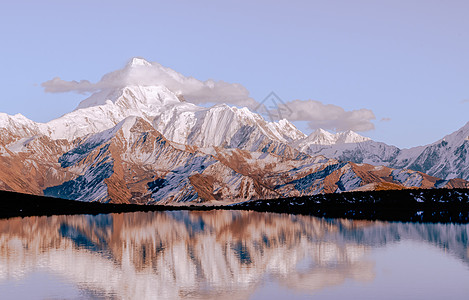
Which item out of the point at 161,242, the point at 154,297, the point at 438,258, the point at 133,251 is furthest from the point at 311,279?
the point at 161,242

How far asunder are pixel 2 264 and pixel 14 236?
70.8 meters

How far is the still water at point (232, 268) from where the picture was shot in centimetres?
9600

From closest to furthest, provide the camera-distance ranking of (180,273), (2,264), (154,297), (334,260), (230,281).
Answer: (154,297) < (230,281) < (180,273) < (2,264) < (334,260)

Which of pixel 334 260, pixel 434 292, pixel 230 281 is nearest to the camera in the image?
pixel 434 292

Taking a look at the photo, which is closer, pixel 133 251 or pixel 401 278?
pixel 401 278

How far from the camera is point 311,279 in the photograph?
10838 centimetres

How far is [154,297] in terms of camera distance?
298 ft

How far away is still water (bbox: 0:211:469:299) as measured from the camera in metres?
96.0

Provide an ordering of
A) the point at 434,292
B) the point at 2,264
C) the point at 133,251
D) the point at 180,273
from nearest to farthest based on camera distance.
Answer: the point at 434,292 < the point at 180,273 < the point at 2,264 < the point at 133,251

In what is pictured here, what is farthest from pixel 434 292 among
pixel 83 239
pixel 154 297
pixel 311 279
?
pixel 83 239

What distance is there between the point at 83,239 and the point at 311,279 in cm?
9312

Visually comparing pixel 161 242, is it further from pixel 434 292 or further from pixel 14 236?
pixel 434 292

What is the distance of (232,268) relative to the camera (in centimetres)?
12000

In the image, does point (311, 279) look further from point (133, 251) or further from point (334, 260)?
point (133, 251)
